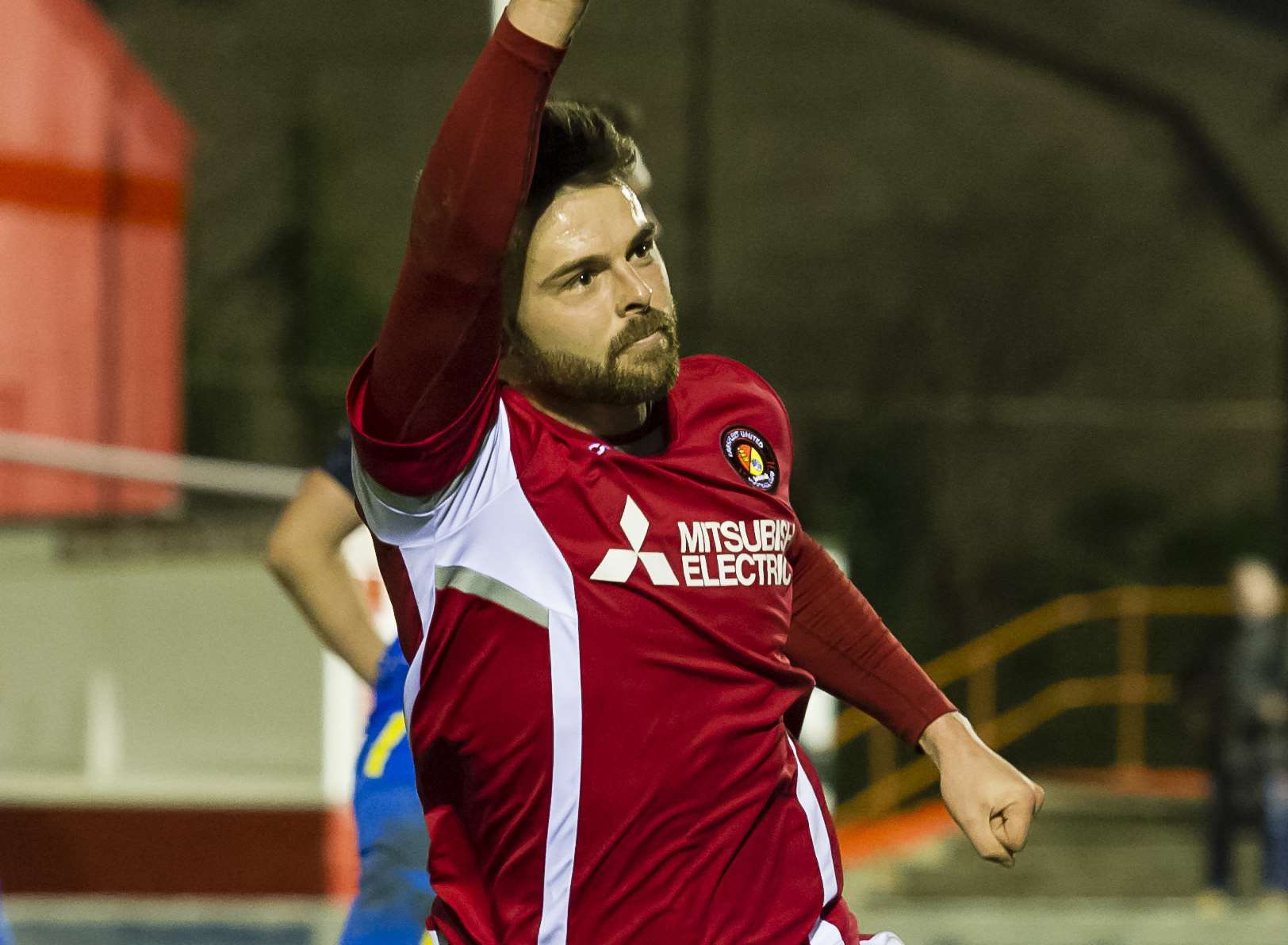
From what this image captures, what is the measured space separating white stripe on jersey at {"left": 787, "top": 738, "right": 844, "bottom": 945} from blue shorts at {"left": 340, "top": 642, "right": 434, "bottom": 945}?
1124 millimetres

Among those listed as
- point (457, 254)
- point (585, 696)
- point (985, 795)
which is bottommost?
point (985, 795)

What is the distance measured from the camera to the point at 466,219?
1831 mm

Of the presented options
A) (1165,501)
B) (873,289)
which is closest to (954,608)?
(1165,501)

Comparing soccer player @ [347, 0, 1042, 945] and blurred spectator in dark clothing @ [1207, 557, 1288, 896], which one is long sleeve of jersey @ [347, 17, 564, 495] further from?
blurred spectator in dark clothing @ [1207, 557, 1288, 896]

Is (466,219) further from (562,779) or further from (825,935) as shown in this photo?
(825,935)

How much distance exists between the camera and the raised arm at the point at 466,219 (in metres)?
1.83

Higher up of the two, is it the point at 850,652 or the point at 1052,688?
the point at 850,652

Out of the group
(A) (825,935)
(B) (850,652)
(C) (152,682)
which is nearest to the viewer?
(A) (825,935)

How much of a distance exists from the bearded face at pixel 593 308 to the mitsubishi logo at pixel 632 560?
0.13 m

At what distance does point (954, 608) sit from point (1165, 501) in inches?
80.9

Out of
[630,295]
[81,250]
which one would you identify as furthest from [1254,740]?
[630,295]

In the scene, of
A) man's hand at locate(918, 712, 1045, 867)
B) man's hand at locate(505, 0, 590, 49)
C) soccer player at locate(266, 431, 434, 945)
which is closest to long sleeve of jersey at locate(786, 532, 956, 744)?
man's hand at locate(918, 712, 1045, 867)

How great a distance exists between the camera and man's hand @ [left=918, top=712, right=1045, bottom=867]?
224 cm

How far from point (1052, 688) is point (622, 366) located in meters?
13.2
